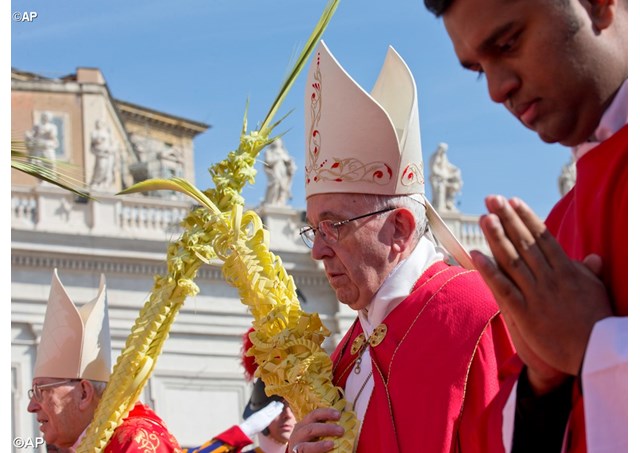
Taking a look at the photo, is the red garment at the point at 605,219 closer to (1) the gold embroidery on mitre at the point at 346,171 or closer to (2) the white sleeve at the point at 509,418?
(2) the white sleeve at the point at 509,418

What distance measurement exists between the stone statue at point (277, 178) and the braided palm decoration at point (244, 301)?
1561 centimetres

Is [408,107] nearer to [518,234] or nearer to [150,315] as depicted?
[150,315]

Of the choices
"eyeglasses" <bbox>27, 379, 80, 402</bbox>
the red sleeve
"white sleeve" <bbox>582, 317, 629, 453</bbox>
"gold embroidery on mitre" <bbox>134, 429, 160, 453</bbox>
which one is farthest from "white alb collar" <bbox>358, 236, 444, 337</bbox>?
"eyeglasses" <bbox>27, 379, 80, 402</bbox>

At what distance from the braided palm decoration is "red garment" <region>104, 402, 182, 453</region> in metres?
0.04

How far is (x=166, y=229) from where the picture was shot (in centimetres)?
1964

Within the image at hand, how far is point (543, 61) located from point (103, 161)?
60.9ft

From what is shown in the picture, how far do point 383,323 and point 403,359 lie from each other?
201 mm

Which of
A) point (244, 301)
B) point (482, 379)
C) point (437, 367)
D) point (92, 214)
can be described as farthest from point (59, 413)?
point (92, 214)

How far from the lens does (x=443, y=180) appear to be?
882 inches

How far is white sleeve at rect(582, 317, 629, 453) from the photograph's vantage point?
209 centimetres

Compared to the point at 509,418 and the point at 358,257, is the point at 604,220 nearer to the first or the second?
the point at 509,418

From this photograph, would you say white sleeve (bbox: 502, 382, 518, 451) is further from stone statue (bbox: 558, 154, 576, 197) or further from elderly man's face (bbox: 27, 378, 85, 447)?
stone statue (bbox: 558, 154, 576, 197)

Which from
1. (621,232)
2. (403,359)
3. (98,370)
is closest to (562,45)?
(621,232)

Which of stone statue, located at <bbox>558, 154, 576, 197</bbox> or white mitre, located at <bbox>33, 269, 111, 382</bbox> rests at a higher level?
stone statue, located at <bbox>558, 154, 576, 197</bbox>
